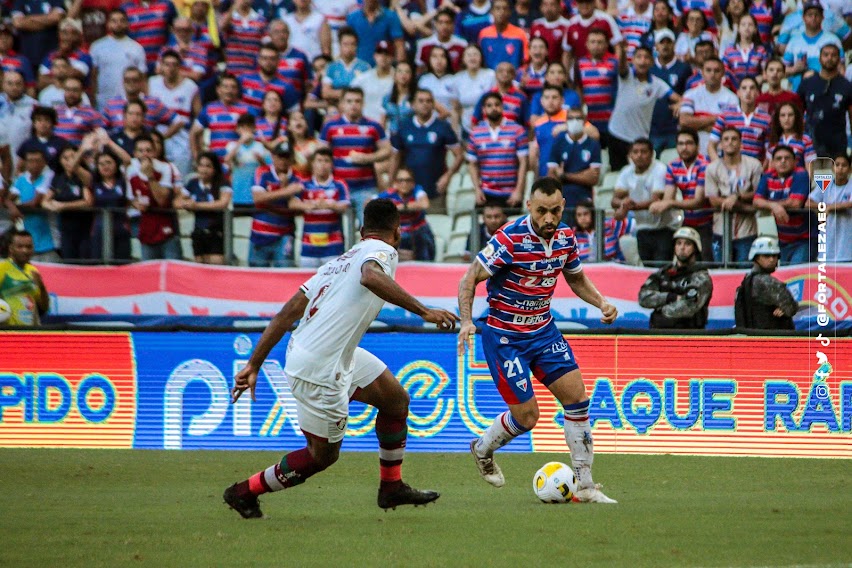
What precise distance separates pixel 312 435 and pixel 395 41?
385 inches

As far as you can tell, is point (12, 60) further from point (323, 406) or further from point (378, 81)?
point (323, 406)

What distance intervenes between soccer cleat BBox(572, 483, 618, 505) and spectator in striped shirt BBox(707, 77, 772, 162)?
23.1ft

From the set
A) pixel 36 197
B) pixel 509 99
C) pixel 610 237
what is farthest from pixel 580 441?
pixel 36 197

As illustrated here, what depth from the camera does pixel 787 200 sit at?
13.7m

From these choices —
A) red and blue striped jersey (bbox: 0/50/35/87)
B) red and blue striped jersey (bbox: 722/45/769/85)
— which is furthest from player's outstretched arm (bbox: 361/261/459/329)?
red and blue striped jersey (bbox: 0/50/35/87)

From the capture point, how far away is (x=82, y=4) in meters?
16.7

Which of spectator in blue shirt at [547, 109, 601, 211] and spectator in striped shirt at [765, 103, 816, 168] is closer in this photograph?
spectator in striped shirt at [765, 103, 816, 168]

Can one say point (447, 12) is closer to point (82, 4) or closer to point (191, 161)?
point (191, 161)

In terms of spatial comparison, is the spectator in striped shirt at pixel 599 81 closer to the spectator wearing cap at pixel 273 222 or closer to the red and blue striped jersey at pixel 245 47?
the spectator wearing cap at pixel 273 222

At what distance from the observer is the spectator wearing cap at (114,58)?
1641 centimetres

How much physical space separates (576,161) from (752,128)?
7.06 feet

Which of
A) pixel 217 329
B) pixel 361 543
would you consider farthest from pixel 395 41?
pixel 361 543

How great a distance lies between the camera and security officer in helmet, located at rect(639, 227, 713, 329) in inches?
505

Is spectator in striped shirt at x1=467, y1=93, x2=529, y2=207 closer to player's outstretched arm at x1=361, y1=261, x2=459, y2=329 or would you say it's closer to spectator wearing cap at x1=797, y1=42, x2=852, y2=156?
spectator wearing cap at x1=797, y1=42, x2=852, y2=156
